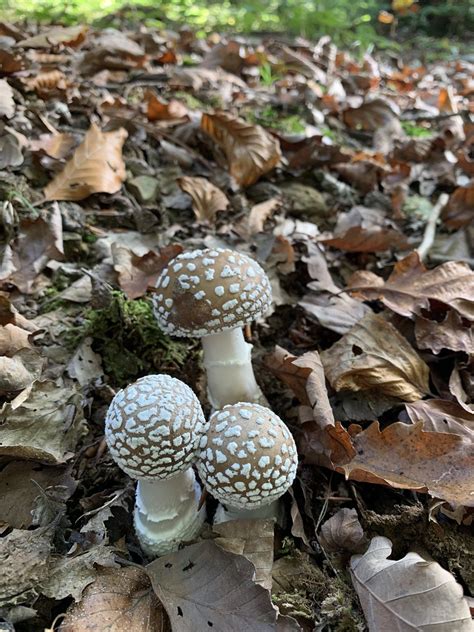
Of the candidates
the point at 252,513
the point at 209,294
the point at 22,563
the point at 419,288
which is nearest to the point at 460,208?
the point at 419,288

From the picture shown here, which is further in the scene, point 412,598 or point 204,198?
point 204,198

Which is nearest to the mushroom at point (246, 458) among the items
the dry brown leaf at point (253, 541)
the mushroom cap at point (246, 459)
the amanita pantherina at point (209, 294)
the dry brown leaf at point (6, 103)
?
the mushroom cap at point (246, 459)

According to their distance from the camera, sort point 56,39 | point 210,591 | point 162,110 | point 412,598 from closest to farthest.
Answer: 1. point 412,598
2. point 210,591
3. point 162,110
4. point 56,39

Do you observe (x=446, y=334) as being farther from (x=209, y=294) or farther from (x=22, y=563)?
(x=22, y=563)

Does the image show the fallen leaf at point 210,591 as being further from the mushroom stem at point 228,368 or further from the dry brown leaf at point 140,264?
the dry brown leaf at point 140,264

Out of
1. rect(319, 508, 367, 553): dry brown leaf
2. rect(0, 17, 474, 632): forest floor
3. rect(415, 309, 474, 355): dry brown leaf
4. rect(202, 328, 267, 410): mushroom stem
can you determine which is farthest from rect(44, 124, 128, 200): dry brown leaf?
rect(319, 508, 367, 553): dry brown leaf

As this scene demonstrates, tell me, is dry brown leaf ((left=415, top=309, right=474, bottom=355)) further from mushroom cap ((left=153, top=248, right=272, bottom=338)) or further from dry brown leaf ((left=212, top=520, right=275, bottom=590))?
dry brown leaf ((left=212, top=520, right=275, bottom=590))
